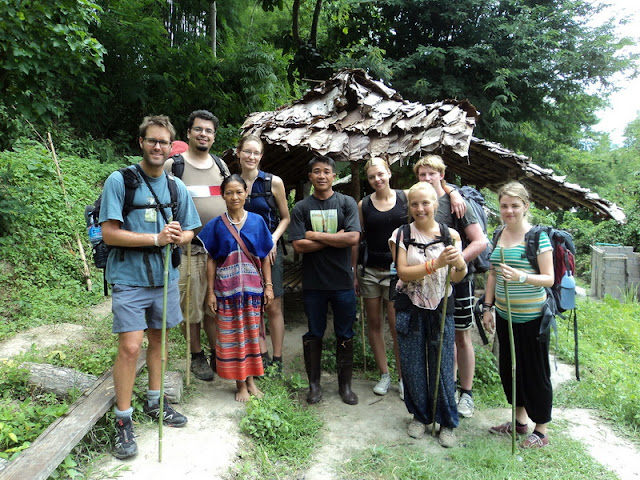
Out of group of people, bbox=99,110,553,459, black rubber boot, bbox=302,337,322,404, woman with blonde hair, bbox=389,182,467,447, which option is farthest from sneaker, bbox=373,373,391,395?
woman with blonde hair, bbox=389,182,467,447

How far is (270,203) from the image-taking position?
4.05 m

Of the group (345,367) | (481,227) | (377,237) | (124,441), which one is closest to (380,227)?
(377,237)

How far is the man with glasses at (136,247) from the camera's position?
2773mm

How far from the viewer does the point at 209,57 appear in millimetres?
12023

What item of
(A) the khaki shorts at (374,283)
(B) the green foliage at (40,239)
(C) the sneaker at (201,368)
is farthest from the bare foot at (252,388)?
(B) the green foliage at (40,239)

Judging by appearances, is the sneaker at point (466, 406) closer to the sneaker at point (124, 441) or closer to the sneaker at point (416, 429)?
the sneaker at point (416, 429)

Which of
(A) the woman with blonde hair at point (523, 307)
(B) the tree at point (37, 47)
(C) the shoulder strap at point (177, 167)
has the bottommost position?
(A) the woman with blonde hair at point (523, 307)

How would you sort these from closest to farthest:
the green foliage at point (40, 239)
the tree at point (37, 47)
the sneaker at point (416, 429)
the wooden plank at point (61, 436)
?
the wooden plank at point (61, 436), the sneaker at point (416, 429), the tree at point (37, 47), the green foliage at point (40, 239)

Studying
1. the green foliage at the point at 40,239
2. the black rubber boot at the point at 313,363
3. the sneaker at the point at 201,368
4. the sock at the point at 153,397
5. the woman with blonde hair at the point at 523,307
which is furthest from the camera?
A: the green foliage at the point at 40,239

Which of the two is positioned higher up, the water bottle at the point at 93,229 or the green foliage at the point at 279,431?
the water bottle at the point at 93,229

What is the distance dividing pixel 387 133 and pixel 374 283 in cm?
174

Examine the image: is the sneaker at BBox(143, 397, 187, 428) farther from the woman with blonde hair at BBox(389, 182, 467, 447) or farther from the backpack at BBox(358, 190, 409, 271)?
the backpack at BBox(358, 190, 409, 271)

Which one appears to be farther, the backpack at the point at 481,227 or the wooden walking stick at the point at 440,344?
the backpack at the point at 481,227

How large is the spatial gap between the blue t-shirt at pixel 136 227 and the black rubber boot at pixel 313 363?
1.64 meters
